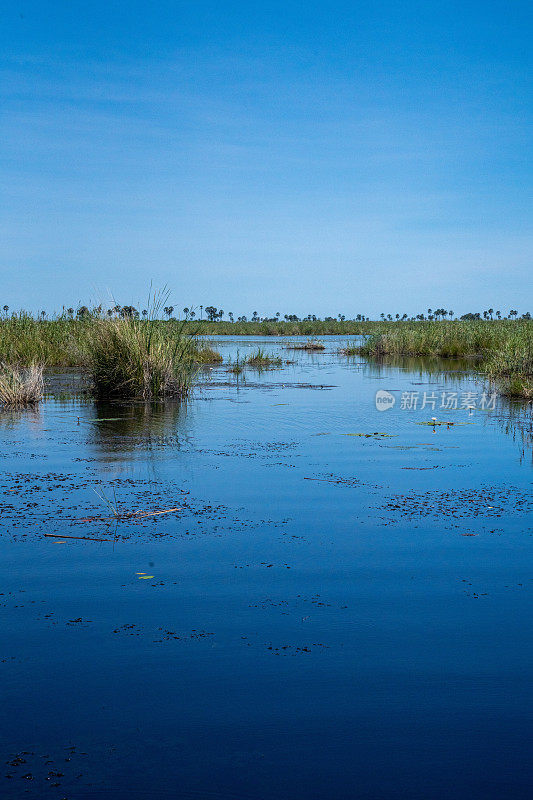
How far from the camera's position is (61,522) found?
5871mm

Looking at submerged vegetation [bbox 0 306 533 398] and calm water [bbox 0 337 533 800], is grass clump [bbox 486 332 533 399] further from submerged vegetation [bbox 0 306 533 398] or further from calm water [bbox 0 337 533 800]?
calm water [bbox 0 337 533 800]

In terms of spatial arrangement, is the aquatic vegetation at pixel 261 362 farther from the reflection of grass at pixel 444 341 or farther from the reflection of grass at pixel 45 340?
the reflection of grass at pixel 444 341

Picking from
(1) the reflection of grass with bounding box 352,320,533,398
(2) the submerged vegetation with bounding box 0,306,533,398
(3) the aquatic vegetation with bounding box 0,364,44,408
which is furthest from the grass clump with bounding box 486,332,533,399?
(3) the aquatic vegetation with bounding box 0,364,44,408

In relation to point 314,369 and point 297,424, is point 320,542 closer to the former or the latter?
point 297,424

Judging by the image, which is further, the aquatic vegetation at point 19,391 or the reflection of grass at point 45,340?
the reflection of grass at point 45,340

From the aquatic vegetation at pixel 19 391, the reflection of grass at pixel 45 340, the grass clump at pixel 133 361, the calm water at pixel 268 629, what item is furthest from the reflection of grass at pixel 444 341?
the calm water at pixel 268 629

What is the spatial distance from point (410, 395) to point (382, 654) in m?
12.7

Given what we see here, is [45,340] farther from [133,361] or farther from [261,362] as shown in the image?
[133,361]

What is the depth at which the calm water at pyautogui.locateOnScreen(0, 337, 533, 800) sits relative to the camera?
9.03ft

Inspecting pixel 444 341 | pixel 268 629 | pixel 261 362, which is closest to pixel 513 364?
pixel 261 362

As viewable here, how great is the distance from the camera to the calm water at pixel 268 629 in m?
2.75

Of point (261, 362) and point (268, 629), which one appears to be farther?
point (261, 362)

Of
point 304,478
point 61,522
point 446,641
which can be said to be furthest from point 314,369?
point 446,641

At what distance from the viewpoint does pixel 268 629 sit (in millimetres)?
3859
